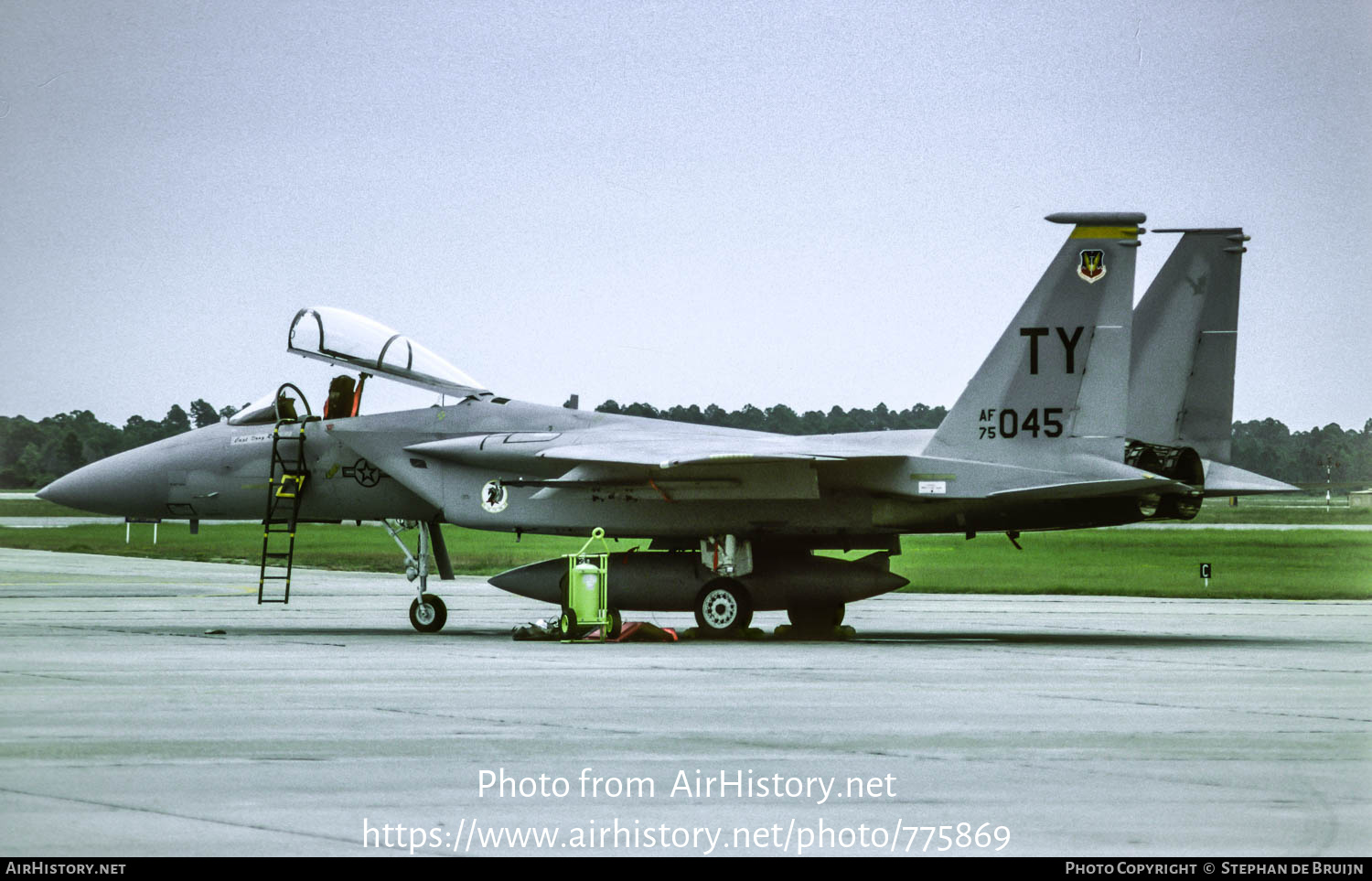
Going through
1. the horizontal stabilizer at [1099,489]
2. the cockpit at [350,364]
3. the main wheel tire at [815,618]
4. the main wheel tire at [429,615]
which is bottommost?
the main wheel tire at [429,615]

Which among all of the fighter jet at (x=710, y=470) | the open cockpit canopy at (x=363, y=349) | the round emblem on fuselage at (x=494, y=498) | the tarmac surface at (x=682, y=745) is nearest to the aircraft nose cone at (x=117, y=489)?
the fighter jet at (x=710, y=470)

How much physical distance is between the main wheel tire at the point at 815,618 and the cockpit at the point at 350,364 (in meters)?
4.49

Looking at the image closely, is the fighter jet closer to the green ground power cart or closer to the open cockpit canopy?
the open cockpit canopy

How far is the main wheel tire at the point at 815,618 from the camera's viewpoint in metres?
16.3

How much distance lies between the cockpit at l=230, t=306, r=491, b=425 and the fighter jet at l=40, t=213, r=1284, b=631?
0.9 inches

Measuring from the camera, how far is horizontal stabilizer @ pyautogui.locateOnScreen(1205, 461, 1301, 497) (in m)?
16.5

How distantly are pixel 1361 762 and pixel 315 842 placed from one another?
497cm

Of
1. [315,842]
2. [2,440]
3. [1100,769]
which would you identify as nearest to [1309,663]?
[1100,769]

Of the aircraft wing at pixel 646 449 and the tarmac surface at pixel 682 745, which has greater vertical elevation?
the aircraft wing at pixel 646 449

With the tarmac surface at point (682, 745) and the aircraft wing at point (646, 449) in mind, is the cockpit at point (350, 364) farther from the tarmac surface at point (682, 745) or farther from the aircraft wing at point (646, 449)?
the tarmac surface at point (682, 745)

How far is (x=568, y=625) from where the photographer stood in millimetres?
14961

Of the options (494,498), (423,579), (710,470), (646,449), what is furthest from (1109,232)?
(423,579)

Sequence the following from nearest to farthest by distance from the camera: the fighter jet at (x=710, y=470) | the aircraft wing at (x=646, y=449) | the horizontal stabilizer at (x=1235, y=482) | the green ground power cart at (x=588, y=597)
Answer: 1. the fighter jet at (x=710, y=470)
2. the aircraft wing at (x=646, y=449)
3. the green ground power cart at (x=588, y=597)
4. the horizontal stabilizer at (x=1235, y=482)
